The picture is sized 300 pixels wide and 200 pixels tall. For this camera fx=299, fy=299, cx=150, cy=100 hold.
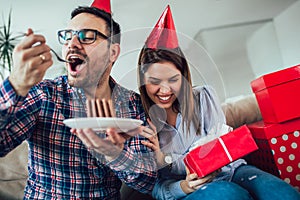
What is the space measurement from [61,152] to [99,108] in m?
0.25

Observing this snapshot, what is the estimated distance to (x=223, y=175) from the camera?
0.81 m

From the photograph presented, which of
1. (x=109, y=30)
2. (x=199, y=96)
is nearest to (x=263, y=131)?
(x=199, y=96)

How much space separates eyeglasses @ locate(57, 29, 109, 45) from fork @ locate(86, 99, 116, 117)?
0.15 m

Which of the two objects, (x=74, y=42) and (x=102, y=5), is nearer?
(x=74, y=42)

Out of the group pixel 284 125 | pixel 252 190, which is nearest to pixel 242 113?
pixel 284 125

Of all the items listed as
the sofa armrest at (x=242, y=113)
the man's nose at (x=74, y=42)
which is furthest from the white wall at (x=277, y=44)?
the man's nose at (x=74, y=42)

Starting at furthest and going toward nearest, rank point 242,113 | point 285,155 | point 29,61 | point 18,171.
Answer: point 242,113 < point 18,171 < point 285,155 < point 29,61

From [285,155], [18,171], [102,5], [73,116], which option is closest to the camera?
[73,116]

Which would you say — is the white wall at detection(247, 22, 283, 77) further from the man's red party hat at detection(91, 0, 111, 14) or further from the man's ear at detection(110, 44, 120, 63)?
the man's ear at detection(110, 44, 120, 63)

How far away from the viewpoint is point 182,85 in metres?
0.67

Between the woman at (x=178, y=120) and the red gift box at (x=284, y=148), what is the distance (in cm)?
14

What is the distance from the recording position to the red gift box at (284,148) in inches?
35.1

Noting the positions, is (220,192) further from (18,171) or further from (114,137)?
(18,171)

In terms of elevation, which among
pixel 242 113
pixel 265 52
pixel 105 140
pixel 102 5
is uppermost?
pixel 102 5
